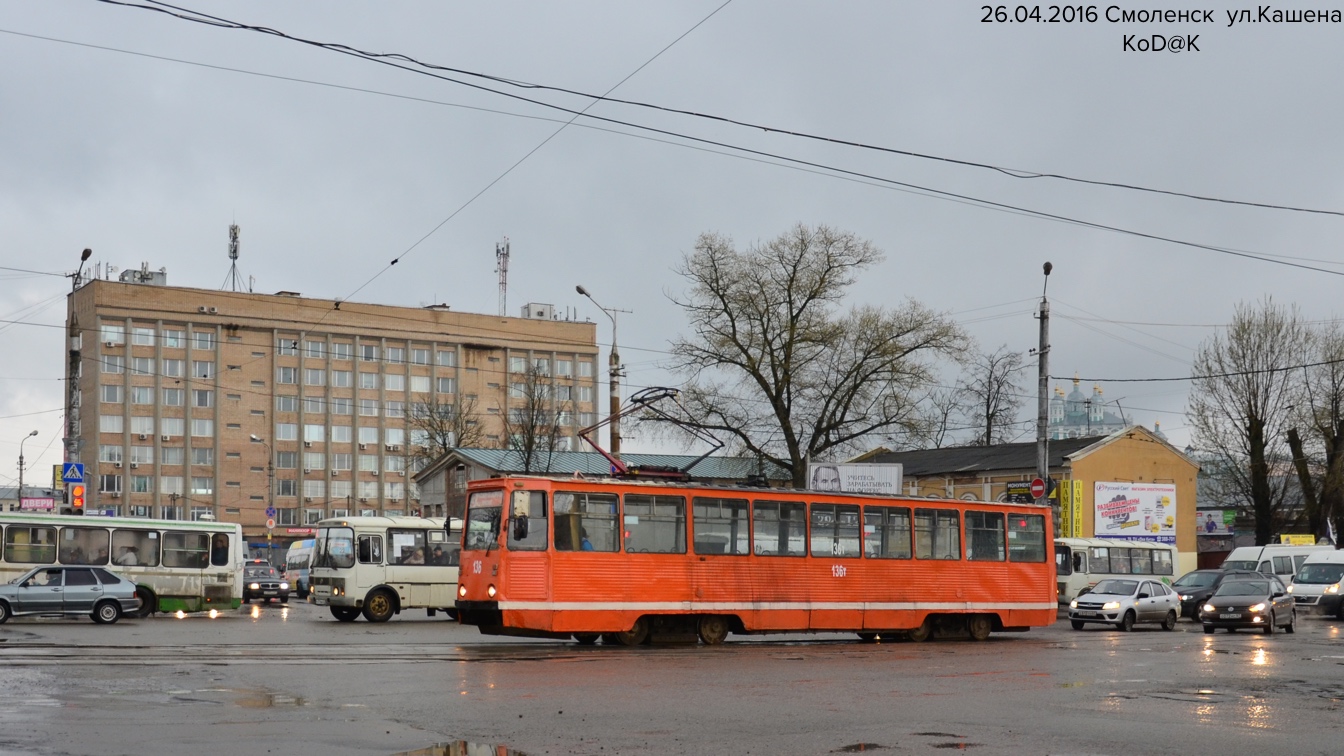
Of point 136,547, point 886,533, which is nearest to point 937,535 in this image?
point 886,533

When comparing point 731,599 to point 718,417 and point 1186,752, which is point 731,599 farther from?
point 718,417

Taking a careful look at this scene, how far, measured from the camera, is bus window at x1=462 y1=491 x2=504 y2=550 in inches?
854

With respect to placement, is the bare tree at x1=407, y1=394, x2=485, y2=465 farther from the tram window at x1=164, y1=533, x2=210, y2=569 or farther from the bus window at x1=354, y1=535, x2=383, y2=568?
the bus window at x1=354, y1=535, x2=383, y2=568

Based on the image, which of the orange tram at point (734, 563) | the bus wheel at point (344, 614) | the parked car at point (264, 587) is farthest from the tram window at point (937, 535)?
the parked car at point (264, 587)

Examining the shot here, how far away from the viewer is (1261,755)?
34.8 ft

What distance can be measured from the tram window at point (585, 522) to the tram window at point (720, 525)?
1625mm

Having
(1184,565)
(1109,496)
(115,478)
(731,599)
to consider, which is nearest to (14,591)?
(731,599)

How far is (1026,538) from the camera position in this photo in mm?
28312

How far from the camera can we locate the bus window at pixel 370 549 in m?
32.5

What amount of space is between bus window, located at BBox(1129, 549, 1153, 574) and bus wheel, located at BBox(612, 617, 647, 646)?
91.9ft

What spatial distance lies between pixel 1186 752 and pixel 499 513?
12876 mm

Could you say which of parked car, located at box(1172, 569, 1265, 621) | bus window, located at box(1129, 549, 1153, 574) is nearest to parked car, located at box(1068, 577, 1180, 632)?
parked car, located at box(1172, 569, 1265, 621)

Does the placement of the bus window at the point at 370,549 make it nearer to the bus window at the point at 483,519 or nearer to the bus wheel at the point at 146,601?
the bus wheel at the point at 146,601

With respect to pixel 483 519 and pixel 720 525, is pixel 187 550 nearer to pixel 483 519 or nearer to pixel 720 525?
pixel 483 519
